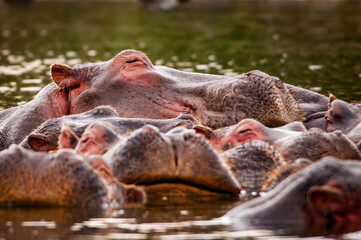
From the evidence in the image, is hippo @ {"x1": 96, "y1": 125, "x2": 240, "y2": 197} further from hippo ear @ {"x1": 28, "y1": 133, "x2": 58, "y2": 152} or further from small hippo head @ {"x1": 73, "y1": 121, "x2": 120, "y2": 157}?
hippo ear @ {"x1": 28, "y1": 133, "x2": 58, "y2": 152}

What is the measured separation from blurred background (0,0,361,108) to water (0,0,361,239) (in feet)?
0.09

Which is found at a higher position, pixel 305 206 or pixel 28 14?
pixel 28 14

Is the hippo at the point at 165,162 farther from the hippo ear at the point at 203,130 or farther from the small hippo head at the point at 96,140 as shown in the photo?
the hippo ear at the point at 203,130

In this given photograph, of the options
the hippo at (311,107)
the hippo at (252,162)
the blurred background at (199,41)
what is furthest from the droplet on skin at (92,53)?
the hippo at (252,162)

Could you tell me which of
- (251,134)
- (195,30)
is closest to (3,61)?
(195,30)

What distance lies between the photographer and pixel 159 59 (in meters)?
19.6

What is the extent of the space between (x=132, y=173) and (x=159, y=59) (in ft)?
43.4

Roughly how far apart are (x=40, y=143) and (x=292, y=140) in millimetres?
2152

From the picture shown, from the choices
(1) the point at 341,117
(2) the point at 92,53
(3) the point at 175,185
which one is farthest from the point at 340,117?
(2) the point at 92,53

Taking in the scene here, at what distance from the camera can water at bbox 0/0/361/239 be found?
5734 mm

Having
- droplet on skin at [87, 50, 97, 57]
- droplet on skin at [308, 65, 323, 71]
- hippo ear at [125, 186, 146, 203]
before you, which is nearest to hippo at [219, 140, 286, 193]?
hippo ear at [125, 186, 146, 203]

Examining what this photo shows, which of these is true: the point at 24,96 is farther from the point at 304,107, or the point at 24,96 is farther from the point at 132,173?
the point at 132,173

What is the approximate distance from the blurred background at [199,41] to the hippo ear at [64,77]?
2823 mm

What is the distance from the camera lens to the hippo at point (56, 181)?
6.14 metres
